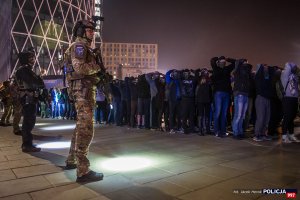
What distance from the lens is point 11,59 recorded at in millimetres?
57219

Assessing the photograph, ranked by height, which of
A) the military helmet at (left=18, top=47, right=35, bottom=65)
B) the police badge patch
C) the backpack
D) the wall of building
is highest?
the wall of building

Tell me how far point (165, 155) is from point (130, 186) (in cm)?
207

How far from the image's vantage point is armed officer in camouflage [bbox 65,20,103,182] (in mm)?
4379

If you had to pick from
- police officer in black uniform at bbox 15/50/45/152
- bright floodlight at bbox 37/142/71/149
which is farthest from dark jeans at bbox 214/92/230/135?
police officer in black uniform at bbox 15/50/45/152

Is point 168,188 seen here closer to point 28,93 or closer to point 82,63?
point 82,63

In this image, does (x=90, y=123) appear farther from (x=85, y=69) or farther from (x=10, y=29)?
(x=10, y=29)

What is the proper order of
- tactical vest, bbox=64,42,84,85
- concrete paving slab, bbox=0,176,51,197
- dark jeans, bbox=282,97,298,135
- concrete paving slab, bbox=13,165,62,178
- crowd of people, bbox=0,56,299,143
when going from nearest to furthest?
concrete paving slab, bbox=0,176,51,197
tactical vest, bbox=64,42,84,85
concrete paving slab, bbox=13,165,62,178
dark jeans, bbox=282,97,298,135
crowd of people, bbox=0,56,299,143

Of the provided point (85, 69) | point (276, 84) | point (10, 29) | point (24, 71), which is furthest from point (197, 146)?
point (10, 29)

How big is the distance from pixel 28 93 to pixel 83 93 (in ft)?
9.99

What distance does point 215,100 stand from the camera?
872 centimetres

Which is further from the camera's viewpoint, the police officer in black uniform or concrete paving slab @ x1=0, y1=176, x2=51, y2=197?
the police officer in black uniform

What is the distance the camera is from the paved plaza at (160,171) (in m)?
3.88

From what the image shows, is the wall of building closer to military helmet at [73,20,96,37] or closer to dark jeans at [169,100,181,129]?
dark jeans at [169,100,181,129]

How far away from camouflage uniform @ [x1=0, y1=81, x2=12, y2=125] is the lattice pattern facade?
46.1 metres
